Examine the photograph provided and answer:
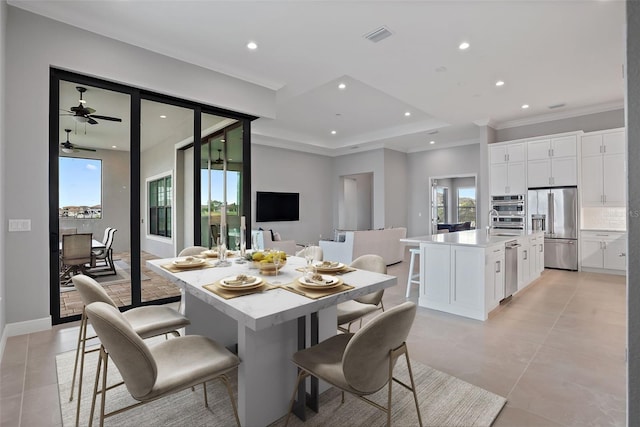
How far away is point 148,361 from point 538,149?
740 cm

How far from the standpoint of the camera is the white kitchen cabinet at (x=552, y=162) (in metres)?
5.90

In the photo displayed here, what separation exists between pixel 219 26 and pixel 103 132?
184cm

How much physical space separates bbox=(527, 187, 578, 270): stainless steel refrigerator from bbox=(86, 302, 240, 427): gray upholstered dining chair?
22.0 ft

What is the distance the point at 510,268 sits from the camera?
394cm

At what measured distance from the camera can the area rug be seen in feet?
5.75

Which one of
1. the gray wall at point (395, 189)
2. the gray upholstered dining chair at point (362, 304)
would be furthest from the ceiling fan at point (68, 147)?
the gray wall at point (395, 189)

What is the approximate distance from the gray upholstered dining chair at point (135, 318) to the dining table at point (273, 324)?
0.29 meters

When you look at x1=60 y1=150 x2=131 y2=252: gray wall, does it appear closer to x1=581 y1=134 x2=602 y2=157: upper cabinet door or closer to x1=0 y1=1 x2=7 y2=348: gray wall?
x1=0 y1=1 x2=7 y2=348: gray wall

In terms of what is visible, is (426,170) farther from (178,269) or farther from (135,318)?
(135,318)

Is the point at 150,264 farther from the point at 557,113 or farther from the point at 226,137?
→ the point at 557,113

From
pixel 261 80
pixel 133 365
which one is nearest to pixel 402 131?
pixel 261 80

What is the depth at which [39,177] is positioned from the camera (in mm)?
3010

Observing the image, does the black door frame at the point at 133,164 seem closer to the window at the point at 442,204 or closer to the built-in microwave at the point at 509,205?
the built-in microwave at the point at 509,205

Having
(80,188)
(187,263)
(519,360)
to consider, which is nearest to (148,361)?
(187,263)
